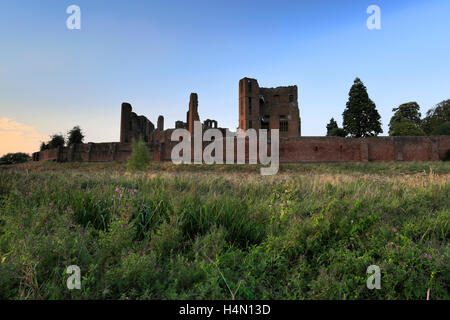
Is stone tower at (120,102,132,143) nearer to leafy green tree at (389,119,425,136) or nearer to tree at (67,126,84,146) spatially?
tree at (67,126,84,146)

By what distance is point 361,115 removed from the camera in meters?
40.3

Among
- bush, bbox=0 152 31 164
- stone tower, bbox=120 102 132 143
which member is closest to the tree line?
stone tower, bbox=120 102 132 143

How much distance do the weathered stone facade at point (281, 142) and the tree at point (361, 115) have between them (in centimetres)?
814

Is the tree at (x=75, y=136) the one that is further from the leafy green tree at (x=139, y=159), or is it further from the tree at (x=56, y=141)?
the leafy green tree at (x=139, y=159)

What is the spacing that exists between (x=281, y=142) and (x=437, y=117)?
41.3 m

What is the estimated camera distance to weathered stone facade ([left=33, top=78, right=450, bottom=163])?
32.0m

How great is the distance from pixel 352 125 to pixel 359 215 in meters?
42.5

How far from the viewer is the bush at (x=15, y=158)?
179 ft

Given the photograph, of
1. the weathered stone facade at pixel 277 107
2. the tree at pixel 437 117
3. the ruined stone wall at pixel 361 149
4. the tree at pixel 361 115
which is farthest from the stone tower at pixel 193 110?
the tree at pixel 437 117

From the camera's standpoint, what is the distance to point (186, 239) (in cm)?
314

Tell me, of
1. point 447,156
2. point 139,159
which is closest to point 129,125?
point 139,159
